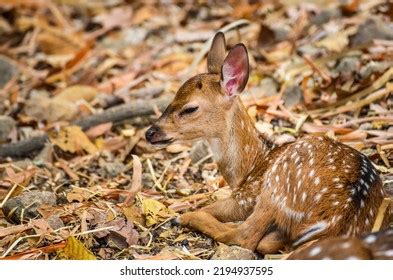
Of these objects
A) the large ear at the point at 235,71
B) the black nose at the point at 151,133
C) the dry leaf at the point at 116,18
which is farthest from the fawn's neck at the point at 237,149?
the dry leaf at the point at 116,18

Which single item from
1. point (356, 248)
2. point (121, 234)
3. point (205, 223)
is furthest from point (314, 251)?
point (121, 234)

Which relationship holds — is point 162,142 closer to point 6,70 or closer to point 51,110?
point 51,110

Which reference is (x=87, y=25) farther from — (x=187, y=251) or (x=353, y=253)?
(x=353, y=253)

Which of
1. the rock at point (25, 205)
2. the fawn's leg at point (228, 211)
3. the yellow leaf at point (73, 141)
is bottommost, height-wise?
the yellow leaf at point (73, 141)

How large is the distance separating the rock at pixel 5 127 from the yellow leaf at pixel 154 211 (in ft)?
4.93

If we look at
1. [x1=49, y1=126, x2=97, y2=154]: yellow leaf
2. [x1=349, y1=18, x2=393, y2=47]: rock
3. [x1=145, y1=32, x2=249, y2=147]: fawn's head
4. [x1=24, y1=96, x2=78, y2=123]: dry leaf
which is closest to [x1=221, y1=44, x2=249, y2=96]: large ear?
[x1=145, y1=32, x2=249, y2=147]: fawn's head

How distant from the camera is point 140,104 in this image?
13.7 ft

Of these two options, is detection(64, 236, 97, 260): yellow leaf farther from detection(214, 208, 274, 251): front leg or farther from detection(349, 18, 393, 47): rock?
detection(349, 18, 393, 47): rock

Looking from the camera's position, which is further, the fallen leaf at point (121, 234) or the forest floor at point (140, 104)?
the forest floor at point (140, 104)

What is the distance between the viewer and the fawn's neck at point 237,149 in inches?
123

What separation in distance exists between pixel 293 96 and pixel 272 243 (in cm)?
130

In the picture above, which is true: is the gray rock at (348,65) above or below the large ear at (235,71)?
below

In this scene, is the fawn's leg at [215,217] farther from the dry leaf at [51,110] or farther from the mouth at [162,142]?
the dry leaf at [51,110]
